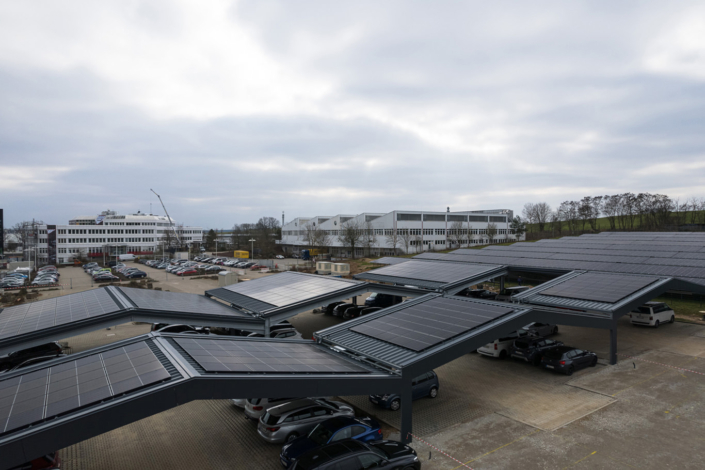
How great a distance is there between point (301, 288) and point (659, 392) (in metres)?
17.2

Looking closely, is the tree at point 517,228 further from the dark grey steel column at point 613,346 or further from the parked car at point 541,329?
the dark grey steel column at point 613,346

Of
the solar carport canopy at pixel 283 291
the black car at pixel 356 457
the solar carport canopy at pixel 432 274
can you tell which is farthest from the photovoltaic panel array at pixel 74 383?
the solar carport canopy at pixel 432 274

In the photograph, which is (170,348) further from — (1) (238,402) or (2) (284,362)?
(1) (238,402)

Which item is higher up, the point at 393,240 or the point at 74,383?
the point at 393,240

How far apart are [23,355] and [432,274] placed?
929 inches

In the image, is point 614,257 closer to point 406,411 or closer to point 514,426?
point 514,426

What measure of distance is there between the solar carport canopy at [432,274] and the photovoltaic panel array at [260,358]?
12.5m

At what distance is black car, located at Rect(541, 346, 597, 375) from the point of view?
16750 millimetres

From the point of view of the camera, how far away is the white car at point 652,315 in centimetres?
2500

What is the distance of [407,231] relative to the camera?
268 ft

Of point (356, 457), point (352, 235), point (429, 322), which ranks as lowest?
point (356, 457)

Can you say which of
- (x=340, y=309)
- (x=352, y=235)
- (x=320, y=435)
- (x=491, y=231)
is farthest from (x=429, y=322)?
(x=491, y=231)

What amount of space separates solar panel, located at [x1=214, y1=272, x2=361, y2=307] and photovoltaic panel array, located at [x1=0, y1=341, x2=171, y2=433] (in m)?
10.5

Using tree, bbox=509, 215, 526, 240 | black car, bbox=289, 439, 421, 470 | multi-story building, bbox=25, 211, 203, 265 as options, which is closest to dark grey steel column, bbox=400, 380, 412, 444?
black car, bbox=289, 439, 421, 470
